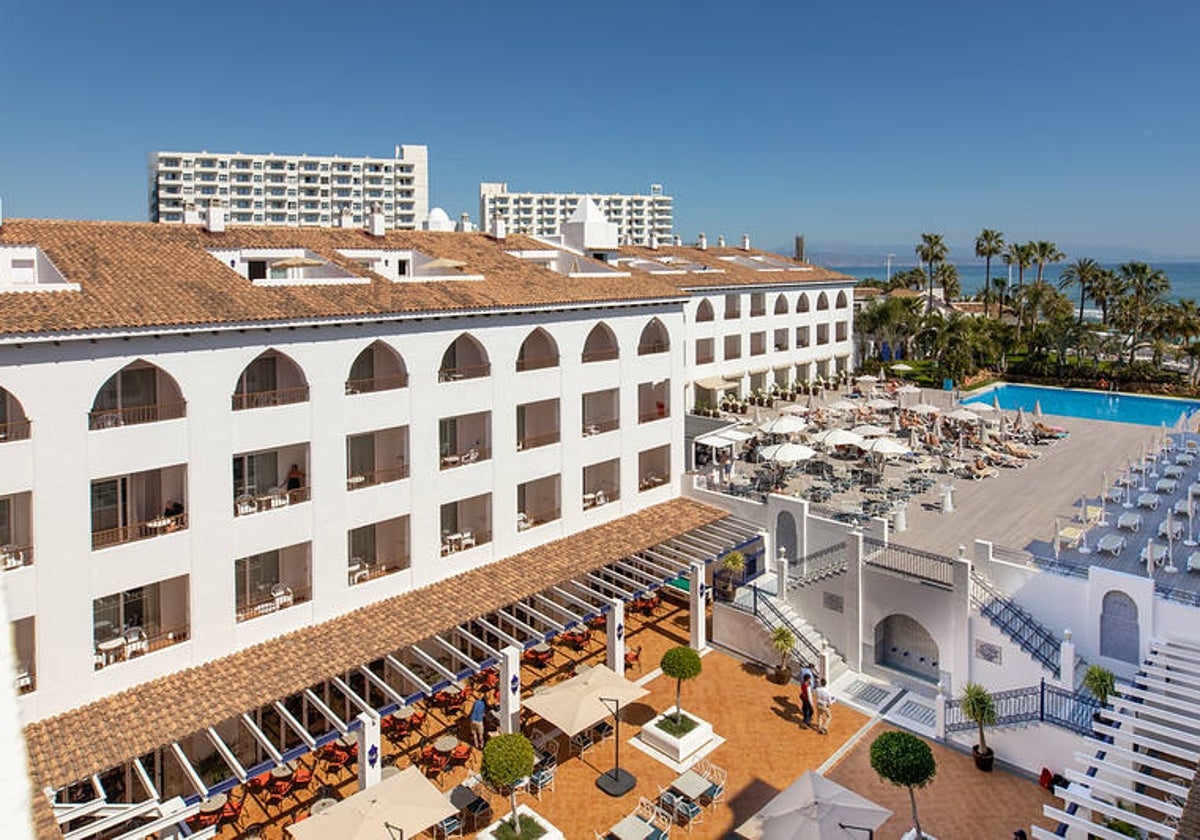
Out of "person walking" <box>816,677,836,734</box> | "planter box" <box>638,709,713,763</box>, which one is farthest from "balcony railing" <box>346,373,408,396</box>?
"person walking" <box>816,677,836,734</box>

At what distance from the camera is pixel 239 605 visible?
23.1m

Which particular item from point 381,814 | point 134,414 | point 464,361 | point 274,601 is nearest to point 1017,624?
point 381,814

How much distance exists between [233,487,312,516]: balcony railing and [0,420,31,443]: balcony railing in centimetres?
501

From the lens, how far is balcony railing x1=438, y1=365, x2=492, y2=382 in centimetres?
2805

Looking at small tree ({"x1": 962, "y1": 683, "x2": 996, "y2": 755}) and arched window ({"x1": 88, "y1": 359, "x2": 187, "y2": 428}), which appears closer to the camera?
arched window ({"x1": 88, "y1": 359, "x2": 187, "y2": 428})

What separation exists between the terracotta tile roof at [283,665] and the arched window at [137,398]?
6.33m

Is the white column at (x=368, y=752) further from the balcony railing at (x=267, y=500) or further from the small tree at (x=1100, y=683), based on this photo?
the small tree at (x=1100, y=683)

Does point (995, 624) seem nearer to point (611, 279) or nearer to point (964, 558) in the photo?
point (964, 558)

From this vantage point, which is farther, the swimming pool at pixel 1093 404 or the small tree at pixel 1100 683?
the swimming pool at pixel 1093 404

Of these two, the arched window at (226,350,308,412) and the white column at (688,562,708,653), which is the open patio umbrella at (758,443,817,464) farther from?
the arched window at (226,350,308,412)

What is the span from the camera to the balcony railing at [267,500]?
22688 millimetres

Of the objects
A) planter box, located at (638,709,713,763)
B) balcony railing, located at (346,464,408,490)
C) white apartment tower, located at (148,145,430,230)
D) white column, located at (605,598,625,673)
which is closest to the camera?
planter box, located at (638,709,713,763)

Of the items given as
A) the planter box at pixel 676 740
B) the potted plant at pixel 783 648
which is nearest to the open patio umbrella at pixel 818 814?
the planter box at pixel 676 740

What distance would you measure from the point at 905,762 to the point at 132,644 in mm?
18492
